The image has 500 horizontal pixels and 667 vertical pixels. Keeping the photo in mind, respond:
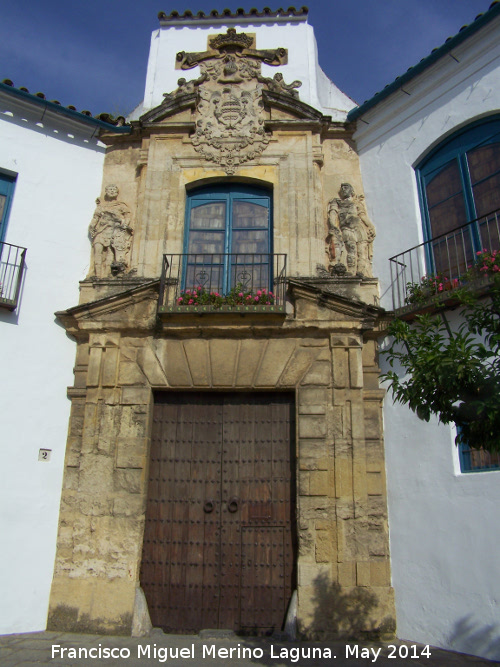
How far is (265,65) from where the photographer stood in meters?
8.49

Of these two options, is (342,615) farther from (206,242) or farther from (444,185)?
(444,185)

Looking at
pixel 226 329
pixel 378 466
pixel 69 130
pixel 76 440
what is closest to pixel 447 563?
pixel 378 466

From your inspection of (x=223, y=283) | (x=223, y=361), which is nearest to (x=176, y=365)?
(x=223, y=361)

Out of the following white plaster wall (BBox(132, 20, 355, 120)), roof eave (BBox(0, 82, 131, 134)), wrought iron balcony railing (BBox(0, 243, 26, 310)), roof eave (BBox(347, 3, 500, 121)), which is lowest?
wrought iron balcony railing (BBox(0, 243, 26, 310))

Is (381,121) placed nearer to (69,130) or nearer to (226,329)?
(226,329)

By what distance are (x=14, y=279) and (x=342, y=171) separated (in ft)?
14.5

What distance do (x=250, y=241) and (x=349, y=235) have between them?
127 centimetres

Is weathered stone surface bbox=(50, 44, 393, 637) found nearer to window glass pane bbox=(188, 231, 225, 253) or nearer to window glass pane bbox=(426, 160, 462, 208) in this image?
window glass pane bbox=(188, 231, 225, 253)

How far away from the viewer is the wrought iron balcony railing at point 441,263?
6.27 metres

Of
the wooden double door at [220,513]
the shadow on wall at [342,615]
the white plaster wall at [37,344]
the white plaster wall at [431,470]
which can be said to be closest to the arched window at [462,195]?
the white plaster wall at [431,470]

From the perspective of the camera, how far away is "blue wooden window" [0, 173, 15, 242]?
7.33 metres

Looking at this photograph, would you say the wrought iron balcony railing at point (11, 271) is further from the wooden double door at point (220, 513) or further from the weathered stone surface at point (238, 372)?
the wooden double door at point (220, 513)

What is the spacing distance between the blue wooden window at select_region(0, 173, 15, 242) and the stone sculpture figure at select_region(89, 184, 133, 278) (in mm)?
1028

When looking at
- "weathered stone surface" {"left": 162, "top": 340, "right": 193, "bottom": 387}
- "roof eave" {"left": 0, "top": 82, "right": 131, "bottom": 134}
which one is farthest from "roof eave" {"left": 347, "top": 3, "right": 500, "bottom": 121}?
"weathered stone surface" {"left": 162, "top": 340, "right": 193, "bottom": 387}
